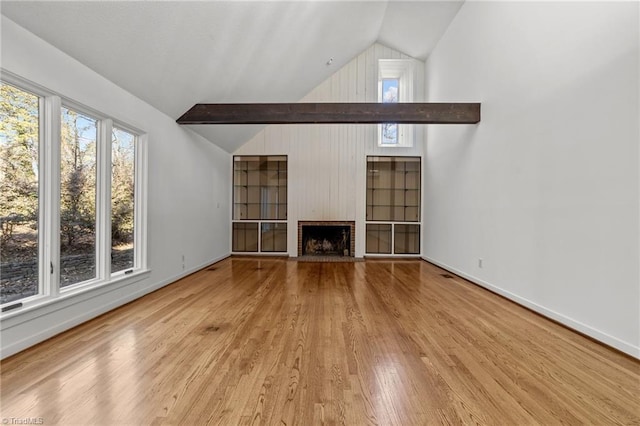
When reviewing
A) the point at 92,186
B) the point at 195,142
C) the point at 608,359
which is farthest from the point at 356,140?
the point at 608,359

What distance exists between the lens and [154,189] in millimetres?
3824

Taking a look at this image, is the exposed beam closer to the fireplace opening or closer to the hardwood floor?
the hardwood floor

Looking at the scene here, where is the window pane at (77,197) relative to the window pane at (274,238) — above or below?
above

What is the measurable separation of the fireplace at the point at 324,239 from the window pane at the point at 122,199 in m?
3.80

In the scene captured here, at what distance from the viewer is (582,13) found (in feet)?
8.22

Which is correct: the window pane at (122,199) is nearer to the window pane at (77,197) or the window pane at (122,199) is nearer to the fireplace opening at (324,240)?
the window pane at (77,197)

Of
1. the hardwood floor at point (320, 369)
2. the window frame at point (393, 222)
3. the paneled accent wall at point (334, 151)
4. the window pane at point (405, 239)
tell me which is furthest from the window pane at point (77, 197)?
the window pane at point (405, 239)

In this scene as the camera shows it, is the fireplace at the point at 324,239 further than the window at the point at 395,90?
Yes

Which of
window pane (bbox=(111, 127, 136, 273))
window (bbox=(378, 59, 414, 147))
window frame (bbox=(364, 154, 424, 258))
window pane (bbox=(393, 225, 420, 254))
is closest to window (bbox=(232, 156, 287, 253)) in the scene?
window frame (bbox=(364, 154, 424, 258))

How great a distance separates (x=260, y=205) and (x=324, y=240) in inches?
68.9

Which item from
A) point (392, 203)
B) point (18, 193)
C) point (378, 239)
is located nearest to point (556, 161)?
point (392, 203)

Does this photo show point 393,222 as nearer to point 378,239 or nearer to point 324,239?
point 378,239

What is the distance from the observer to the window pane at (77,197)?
260 centimetres

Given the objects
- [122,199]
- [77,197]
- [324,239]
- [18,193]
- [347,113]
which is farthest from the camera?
[324,239]
